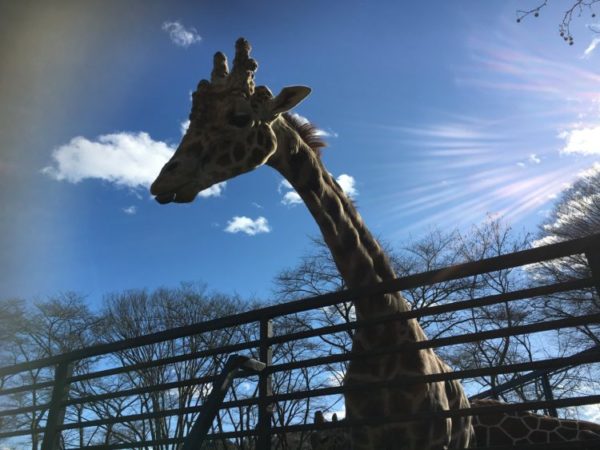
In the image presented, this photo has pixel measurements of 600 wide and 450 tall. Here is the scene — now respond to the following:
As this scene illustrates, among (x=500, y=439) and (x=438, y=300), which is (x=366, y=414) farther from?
(x=438, y=300)

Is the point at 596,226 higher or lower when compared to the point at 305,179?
higher

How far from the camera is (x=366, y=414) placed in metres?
3.19

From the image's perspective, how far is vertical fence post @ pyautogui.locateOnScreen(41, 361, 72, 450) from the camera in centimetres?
429

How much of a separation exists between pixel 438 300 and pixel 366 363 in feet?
61.8

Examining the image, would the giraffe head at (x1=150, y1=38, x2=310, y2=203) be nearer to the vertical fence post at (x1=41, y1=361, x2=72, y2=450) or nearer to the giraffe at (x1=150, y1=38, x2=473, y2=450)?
the giraffe at (x1=150, y1=38, x2=473, y2=450)

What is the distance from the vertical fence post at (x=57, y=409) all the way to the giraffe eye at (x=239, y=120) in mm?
2830

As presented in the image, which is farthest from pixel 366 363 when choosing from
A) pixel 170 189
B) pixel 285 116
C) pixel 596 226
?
pixel 596 226

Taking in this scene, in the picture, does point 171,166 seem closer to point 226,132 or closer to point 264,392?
point 226,132

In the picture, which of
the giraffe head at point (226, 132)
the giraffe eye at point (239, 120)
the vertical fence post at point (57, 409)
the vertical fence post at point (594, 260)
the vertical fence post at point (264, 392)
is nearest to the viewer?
the vertical fence post at point (594, 260)

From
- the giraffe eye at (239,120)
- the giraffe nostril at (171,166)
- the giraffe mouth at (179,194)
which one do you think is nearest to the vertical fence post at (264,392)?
the giraffe mouth at (179,194)

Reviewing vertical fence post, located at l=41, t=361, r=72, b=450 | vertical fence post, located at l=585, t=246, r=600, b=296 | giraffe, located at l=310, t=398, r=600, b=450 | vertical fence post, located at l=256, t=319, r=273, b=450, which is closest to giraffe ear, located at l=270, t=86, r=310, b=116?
vertical fence post, located at l=256, t=319, r=273, b=450

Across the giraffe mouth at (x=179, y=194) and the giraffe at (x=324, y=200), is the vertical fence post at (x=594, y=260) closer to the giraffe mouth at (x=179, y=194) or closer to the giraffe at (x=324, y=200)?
the giraffe at (x=324, y=200)

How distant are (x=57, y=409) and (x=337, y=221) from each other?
3215 millimetres

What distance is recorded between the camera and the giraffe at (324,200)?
3.16m
